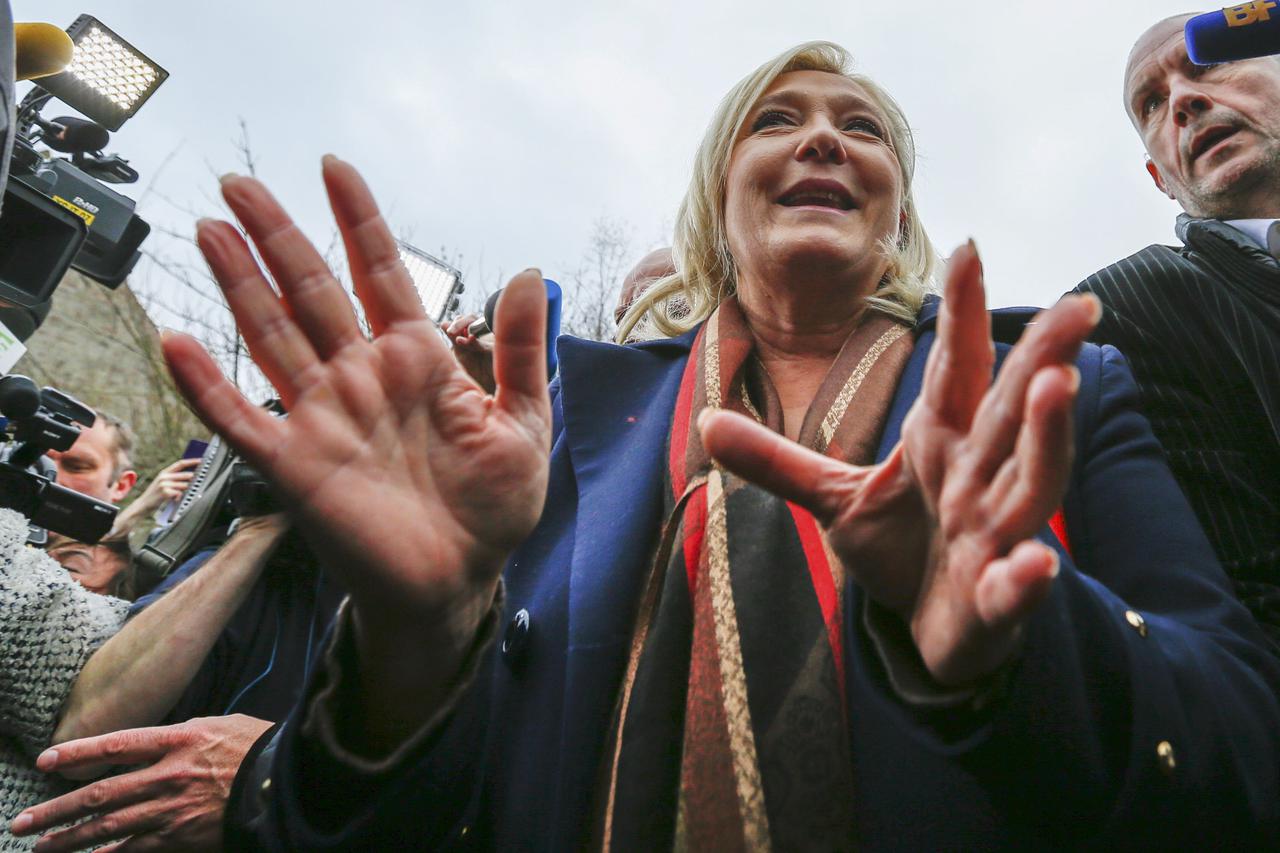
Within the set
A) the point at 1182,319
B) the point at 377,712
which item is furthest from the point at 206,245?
the point at 1182,319

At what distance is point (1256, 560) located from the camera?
135 cm

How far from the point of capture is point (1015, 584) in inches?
25.5

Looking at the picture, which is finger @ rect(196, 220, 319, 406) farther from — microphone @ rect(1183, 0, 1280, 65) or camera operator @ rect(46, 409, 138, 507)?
camera operator @ rect(46, 409, 138, 507)

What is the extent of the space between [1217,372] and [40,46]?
2.21 m

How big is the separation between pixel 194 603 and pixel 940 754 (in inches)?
69.4

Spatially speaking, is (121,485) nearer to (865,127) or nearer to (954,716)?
(865,127)

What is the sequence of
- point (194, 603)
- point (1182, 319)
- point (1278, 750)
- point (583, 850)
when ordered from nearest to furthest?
point (1278, 750) → point (583, 850) → point (1182, 319) → point (194, 603)

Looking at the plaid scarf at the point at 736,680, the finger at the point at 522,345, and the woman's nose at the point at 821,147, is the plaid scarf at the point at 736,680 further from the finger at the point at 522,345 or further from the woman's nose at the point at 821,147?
the woman's nose at the point at 821,147

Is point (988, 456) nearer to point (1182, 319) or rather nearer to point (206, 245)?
point (206, 245)

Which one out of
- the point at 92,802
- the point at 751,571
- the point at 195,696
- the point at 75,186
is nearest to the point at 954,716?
the point at 751,571

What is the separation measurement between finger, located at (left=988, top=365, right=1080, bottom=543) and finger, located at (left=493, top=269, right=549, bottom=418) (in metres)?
0.54

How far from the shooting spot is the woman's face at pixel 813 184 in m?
1.67

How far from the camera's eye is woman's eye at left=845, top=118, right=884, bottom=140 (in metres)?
1.90

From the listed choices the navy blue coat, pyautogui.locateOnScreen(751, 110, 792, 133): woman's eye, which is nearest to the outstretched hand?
the navy blue coat
